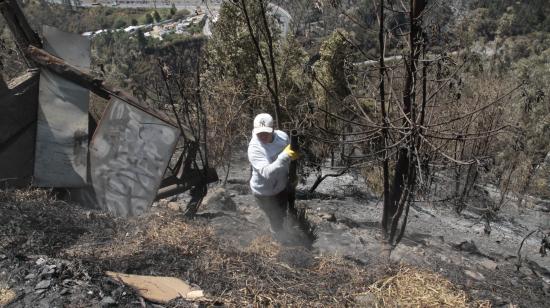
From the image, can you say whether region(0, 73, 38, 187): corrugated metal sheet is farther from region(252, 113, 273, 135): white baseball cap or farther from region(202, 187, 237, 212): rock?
region(252, 113, 273, 135): white baseball cap

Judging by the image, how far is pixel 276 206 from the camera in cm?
470

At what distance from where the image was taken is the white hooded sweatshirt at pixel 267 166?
4.34 m

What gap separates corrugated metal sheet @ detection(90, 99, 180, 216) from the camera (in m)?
5.32

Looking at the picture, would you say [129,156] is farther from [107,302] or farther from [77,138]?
[107,302]

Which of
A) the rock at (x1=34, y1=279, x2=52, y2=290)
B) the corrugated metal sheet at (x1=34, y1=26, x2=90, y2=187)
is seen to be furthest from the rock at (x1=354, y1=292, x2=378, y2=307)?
the corrugated metal sheet at (x1=34, y1=26, x2=90, y2=187)

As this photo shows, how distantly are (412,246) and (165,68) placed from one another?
397cm

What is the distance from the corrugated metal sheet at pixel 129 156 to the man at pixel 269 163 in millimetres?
1371

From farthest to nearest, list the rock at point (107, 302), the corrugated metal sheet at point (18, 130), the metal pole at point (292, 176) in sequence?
the corrugated metal sheet at point (18, 130) < the metal pole at point (292, 176) < the rock at point (107, 302)

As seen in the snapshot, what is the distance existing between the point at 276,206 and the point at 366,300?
1.46 meters

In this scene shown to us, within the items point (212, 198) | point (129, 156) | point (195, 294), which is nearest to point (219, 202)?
point (212, 198)

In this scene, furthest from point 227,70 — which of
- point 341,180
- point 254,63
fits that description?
point 341,180

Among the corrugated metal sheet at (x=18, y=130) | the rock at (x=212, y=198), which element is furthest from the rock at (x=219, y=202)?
the corrugated metal sheet at (x=18, y=130)

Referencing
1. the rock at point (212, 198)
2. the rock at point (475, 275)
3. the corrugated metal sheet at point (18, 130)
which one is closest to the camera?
the rock at point (475, 275)

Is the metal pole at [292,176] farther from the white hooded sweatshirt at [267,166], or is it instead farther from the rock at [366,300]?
the rock at [366,300]
